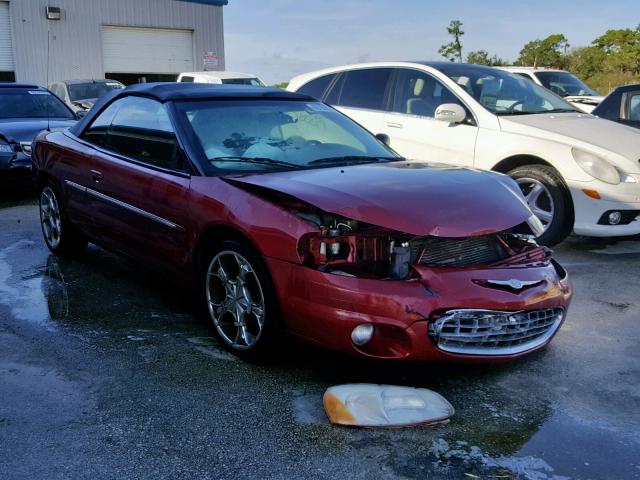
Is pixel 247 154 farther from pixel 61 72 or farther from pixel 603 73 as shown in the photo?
pixel 603 73

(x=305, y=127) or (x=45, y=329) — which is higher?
(x=305, y=127)

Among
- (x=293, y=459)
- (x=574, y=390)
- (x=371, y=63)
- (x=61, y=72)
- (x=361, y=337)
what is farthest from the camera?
(x=61, y=72)

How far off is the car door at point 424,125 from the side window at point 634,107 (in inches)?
96.4

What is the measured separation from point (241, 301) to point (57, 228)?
2749mm

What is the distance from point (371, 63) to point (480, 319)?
4.92 m

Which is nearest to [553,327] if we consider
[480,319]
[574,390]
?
[574,390]

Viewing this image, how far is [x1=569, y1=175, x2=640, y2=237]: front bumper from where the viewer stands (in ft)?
18.4

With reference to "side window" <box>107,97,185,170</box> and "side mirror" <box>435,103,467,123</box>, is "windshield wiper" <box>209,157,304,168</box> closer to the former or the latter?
"side window" <box>107,97,185,170</box>

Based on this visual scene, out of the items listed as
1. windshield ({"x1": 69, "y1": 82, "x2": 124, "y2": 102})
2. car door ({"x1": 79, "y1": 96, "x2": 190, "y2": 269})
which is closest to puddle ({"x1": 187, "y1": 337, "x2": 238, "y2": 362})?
car door ({"x1": 79, "y1": 96, "x2": 190, "y2": 269})

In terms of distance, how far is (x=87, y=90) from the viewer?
1661cm

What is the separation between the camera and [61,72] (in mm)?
24391

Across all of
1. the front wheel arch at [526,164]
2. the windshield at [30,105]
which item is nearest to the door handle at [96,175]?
the front wheel arch at [526,164]

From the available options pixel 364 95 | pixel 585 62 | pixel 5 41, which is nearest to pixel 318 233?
pixel 364 95

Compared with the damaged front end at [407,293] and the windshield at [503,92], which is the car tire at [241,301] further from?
the windshield at [503,92]
